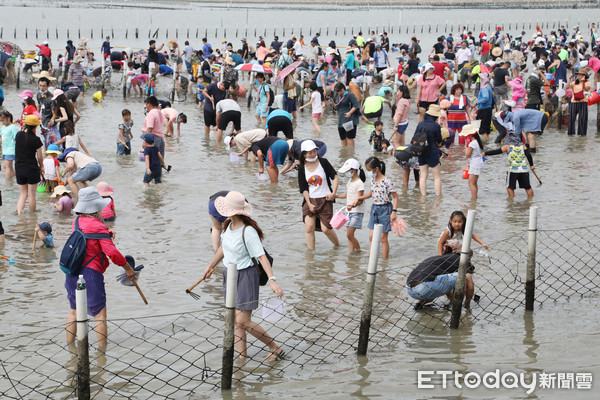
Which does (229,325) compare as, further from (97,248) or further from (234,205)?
(97,248)

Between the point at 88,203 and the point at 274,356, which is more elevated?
the point at 88,203

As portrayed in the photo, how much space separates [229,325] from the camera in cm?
674

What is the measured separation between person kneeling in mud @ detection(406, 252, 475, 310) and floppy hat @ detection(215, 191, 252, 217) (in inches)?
92.0

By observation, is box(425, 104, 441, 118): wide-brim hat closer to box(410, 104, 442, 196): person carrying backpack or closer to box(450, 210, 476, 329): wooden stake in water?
box(410, 104, 442, 196): person carrying backpack

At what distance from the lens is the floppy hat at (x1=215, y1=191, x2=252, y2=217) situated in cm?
713

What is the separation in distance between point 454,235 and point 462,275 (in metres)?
0.96

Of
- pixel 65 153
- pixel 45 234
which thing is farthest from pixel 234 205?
pixel 65 153

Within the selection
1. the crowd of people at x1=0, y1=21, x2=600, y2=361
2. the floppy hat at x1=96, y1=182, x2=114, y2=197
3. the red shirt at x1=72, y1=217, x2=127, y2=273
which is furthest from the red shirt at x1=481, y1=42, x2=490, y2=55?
the red shirt at x1=72, y1=217, x2=127, y2=273

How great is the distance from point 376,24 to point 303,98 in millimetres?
42757

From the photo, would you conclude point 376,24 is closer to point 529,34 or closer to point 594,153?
point 529,34

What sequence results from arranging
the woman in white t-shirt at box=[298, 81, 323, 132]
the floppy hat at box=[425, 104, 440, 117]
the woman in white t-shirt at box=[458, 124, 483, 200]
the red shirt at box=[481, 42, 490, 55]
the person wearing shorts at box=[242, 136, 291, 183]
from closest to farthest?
the woman in white t-shirt at box=[458, 124, 483, 200] < the person wearing shorts at box=[242, 136, 291, 183] < the floppy hat at box=[425, 104, 440, 117] < the woman in white t-shirt at box=[298, 81, 323, 132] < the red shirt at box=[481, 42, 490, 55]

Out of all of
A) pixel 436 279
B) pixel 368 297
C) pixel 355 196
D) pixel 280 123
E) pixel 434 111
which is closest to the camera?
pixel 368 297

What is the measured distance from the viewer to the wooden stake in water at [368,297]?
7.38 m

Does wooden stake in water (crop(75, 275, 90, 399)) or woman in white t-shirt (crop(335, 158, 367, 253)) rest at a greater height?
woman in white t-shirt (crop(335, 158, 367, 253))
